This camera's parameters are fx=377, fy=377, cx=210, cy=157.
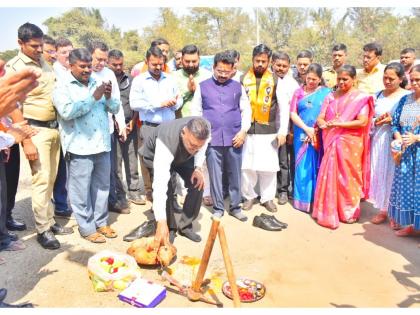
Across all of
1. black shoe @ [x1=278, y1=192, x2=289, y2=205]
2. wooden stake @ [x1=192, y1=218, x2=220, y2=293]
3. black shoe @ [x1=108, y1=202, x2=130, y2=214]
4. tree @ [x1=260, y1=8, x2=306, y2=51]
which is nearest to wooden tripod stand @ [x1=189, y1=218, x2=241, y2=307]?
wooden stake @ [x1=192, y1=218, x2=220, y2=293]

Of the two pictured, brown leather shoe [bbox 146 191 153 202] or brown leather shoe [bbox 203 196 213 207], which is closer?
brown leather shoe [bbox 146 191 153 202]

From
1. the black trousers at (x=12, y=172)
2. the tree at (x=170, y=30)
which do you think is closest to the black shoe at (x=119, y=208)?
the black trousers at (x=12, y=172)

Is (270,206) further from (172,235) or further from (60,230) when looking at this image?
(60,230)

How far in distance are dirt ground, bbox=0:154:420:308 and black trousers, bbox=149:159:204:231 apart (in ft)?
0.56

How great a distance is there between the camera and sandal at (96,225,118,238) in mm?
4078

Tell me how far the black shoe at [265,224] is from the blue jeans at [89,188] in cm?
172

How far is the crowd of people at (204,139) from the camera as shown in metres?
3.61

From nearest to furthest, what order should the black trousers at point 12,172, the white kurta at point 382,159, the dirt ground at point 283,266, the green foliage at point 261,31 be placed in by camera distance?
the dirt ground at point 283,266, the black trousers at point 12,172, the white kurta at point 382,159, the green foliage at point 261,31

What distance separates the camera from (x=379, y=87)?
498 cm

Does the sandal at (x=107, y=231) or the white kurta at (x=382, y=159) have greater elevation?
the white kurta at (x=382, y=159)

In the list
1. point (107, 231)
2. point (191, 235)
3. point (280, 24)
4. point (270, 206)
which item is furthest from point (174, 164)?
point (280, 24)

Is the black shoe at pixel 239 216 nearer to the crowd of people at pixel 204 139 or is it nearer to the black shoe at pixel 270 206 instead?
the crowd of people at pixel 204 139

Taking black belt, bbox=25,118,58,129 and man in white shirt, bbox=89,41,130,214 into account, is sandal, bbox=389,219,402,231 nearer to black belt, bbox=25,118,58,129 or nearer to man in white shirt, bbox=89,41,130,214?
man in white shirt, bbox=89,41,130,214

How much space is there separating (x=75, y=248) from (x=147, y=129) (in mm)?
1598
